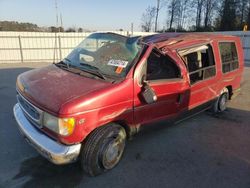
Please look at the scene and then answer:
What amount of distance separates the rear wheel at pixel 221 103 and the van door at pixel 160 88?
1.75 metres

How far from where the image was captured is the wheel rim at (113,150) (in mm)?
3041

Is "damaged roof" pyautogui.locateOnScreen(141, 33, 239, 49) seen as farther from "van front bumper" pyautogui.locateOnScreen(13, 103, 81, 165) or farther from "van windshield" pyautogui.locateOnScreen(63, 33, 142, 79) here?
"van front bumper" pyautogui.locateOnScreen(13, 103, 81, 165)

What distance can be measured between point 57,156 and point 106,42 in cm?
207

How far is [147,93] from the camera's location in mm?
3205

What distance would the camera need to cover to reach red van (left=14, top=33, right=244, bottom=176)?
8.75 feet

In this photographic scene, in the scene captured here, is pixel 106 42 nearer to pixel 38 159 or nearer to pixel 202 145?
pixel 38 159

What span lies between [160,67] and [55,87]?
5.62 feet

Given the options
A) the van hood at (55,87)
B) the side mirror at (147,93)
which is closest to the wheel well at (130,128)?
the side mirror at (147,93)

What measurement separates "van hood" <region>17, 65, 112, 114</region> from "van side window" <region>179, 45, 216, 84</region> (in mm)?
1909

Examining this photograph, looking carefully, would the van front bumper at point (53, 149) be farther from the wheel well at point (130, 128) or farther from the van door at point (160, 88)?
the van door at point (160, 88)

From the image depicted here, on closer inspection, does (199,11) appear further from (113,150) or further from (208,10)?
(113,150)

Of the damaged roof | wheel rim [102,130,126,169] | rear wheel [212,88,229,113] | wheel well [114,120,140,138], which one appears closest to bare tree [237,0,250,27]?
rear wheel [212,88,229,113]

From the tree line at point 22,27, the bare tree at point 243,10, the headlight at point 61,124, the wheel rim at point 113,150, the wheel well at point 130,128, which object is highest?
the bare tree at point 243,10

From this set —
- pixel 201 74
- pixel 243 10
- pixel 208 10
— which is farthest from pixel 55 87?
pixel 208 10
